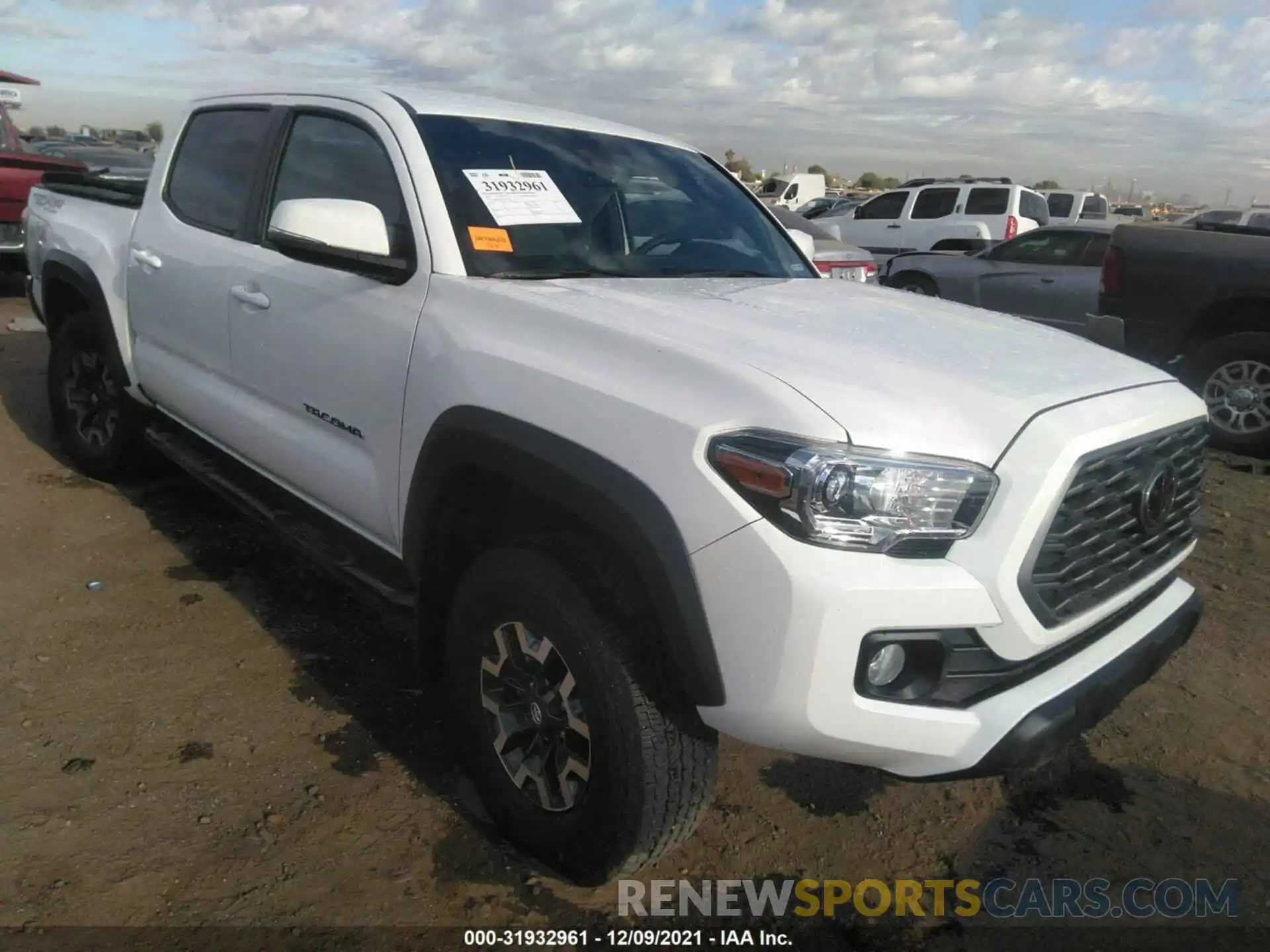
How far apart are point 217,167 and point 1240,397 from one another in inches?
246

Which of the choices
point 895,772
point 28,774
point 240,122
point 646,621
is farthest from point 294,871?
point 240,122

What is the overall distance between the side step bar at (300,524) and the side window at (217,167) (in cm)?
89

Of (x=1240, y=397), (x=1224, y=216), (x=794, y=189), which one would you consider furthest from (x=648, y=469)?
(x=794, y=189)

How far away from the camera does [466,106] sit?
3.11 meters

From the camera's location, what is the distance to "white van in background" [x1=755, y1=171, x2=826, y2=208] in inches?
1061

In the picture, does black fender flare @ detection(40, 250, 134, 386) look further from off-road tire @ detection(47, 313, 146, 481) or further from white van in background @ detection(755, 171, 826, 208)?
white van in background @ detection(755, 171, 826, 208)

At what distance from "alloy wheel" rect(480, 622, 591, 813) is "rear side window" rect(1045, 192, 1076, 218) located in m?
Answer: 17.7

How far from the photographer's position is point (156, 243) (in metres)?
3.94

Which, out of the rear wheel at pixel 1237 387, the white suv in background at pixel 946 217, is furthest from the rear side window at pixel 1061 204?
the rear wheel at pixel 1237 387

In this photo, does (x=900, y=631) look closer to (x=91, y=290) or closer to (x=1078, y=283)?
(x=91, y=290)

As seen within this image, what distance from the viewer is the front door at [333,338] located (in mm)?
2680

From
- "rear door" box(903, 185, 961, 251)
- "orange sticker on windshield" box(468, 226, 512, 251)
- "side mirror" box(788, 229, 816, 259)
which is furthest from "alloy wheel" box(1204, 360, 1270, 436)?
"rear door" box(903, 185, 961, 251)

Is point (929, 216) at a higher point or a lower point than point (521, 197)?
lower

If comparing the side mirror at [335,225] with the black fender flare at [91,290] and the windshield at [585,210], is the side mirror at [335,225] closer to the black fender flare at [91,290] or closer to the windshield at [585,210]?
the windshield at [585,210]
